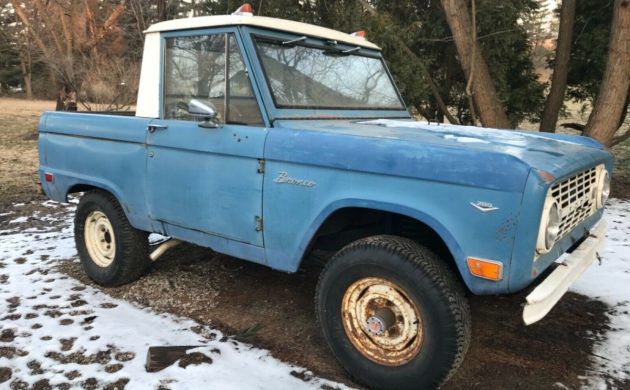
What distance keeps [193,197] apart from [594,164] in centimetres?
253

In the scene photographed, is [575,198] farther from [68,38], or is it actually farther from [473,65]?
[68,38]

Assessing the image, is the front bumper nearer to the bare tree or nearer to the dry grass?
the dry grass

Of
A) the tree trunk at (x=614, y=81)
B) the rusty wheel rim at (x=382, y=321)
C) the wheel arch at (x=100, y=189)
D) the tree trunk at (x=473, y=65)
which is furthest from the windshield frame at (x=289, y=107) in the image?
the tree trunk at (x=614, y=81)

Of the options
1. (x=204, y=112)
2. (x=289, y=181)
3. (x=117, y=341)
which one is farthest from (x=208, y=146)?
(x=117, y=341)

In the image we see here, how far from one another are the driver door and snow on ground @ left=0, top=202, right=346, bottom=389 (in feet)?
2.32

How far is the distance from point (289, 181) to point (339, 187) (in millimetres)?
346

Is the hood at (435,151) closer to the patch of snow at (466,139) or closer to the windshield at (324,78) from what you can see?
the patch of snow at (466,139)

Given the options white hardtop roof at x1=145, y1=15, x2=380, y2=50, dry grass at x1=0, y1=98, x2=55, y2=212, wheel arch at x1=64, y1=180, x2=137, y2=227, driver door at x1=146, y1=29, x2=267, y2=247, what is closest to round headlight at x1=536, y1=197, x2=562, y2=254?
driver door at x1=146, y1=29, x2=267, y2=247

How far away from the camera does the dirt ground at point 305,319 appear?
2.98m

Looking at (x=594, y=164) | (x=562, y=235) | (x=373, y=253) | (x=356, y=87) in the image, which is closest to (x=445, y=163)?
(x=373, y=253)

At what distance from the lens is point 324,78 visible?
3.59 meters

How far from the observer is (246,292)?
13.5ft

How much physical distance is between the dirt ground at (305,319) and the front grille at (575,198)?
2.97 feet

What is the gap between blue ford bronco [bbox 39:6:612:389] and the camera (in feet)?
7.66
